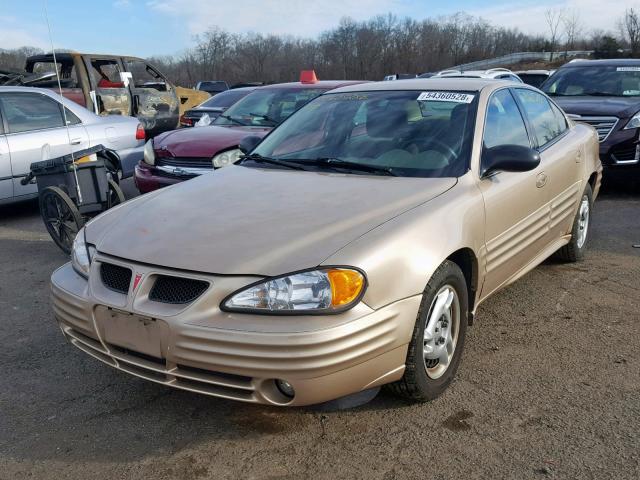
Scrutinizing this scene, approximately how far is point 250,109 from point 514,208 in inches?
198

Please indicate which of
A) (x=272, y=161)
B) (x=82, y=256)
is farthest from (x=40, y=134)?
(x=82, y=256)

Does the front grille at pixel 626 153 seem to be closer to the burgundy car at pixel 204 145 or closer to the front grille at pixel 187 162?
the burgundy car at pixel 204 145

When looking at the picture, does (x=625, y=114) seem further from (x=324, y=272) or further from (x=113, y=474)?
(x=113, y=474)

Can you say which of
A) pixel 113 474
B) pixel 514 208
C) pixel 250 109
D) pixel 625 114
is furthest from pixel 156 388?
pixel 625 114

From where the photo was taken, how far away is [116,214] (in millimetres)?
3289

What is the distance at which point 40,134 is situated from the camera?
711 cm

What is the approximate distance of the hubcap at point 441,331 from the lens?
286 centimetres


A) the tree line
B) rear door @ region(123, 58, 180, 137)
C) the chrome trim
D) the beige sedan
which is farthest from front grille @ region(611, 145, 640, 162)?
the tree line

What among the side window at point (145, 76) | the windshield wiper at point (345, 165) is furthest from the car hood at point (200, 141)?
the side window at point (145, 76)

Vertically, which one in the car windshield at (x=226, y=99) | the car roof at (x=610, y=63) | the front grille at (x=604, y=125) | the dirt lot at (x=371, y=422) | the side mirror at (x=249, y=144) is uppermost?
the car roof at (x=610, y=63)

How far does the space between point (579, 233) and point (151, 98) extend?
943 centimetres

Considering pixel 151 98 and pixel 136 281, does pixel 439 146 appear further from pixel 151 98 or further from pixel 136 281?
pixel 151 98

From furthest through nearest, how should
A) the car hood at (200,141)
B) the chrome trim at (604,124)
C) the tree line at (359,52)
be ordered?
the tree line at (359,52), the chrome trim at (604,124), the car hood at (200,141)

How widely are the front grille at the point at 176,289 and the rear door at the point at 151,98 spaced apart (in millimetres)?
9765
